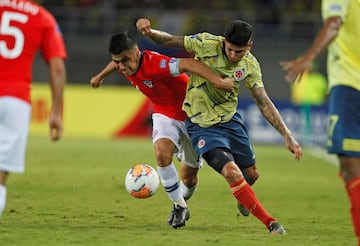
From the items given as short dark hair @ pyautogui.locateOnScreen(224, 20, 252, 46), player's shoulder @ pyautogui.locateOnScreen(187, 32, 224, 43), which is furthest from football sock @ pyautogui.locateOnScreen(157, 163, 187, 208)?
short dark hair @ pyautogui.locateOnScreen(224, 20, 252, 46)

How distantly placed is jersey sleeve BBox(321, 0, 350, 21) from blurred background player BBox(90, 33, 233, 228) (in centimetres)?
208

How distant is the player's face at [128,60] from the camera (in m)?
9.21

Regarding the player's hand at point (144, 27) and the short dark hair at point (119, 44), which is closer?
the short dark hair at point (119, 44)

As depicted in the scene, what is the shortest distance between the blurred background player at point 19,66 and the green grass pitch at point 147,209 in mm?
1207

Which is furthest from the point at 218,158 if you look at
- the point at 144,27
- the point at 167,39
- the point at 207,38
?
the point at 144,27

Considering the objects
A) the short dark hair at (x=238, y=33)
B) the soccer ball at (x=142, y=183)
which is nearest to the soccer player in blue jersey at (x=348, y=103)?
the short dark hair at (x=238, y=33)

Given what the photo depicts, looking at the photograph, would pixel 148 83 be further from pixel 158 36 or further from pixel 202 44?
pixel 202 44

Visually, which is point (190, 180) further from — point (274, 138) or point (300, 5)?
point (300, 5)

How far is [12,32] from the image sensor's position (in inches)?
274

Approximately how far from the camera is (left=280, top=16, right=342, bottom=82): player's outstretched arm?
668 centimetres

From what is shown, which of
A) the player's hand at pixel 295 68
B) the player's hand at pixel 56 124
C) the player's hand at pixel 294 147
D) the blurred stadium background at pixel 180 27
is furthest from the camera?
the blurred stadium background at pixel 180 27

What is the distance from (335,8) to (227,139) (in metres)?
2.61

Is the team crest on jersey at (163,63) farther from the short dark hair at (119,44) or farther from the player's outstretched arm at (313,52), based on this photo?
the player's outstretched arm at (313,52)

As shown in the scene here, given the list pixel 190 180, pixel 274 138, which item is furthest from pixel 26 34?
pixel 274 138
